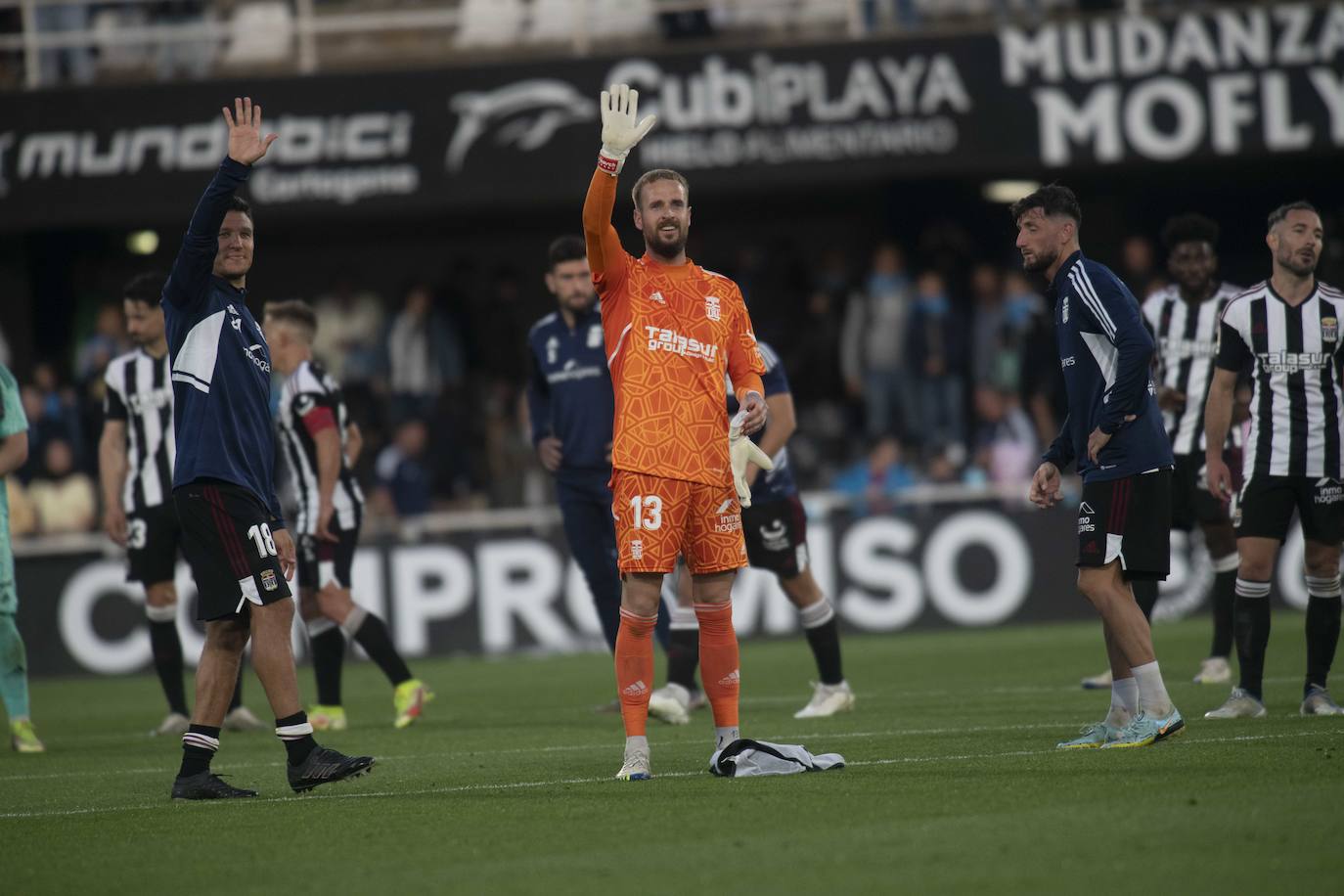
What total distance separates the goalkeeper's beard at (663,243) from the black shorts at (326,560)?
13.2 feet

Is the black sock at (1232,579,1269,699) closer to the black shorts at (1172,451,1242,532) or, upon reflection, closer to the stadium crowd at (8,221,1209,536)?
the black shorts at (1172,451,1242,532)

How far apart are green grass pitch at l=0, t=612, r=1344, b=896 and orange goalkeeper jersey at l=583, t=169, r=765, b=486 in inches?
50.2

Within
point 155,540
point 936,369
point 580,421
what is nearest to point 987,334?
point 936,369

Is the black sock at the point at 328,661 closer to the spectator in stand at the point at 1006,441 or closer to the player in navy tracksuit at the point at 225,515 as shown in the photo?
the player in navy tracksuit at the point at 225,515

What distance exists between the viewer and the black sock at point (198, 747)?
709cm

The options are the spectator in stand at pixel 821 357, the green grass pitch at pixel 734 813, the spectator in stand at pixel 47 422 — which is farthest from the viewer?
the spectator in stand at pixel 821 357

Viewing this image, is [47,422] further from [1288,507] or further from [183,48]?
[1288,507]

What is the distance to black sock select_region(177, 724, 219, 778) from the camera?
7086 millimetres

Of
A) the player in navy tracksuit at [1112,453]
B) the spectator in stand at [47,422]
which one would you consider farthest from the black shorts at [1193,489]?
the spectator in stand at [47,422]

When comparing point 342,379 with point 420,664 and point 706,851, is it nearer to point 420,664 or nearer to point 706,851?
point 420,664

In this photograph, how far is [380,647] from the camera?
1030 centimetres

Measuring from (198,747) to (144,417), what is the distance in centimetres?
397

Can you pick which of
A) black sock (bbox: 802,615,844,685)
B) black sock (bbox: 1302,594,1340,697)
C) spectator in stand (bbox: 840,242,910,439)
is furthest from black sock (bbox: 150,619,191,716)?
spectator in stand (bbox: 840,242,910,439)

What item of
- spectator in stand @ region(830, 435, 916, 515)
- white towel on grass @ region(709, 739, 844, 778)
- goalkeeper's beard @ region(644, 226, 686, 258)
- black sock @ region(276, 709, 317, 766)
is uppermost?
goalkeeper's beard @ region(644, 226, 686, 258)
